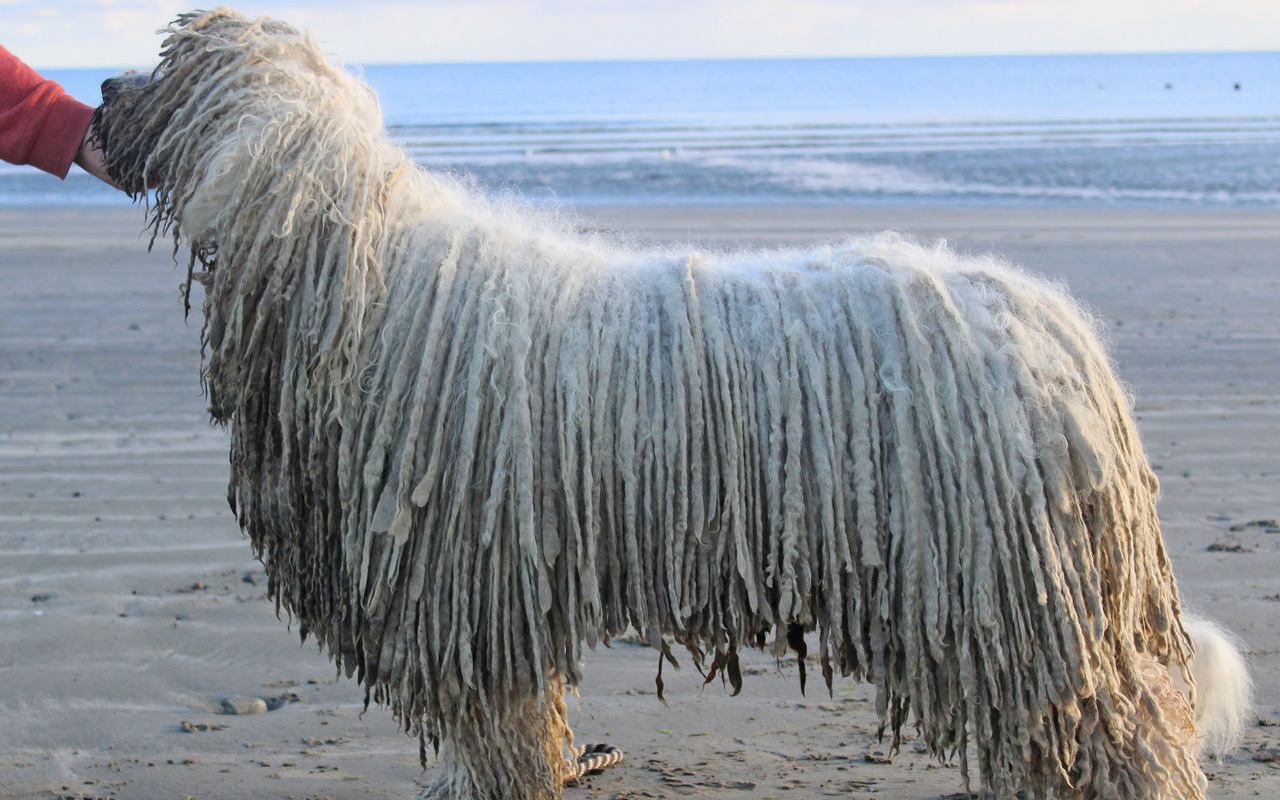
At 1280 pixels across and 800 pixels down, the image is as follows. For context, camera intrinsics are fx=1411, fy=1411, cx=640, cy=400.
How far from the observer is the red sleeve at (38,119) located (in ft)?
10.7

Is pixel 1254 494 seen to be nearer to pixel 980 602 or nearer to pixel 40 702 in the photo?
pixel 980 602

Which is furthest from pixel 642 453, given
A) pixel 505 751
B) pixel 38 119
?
pixel 38 119

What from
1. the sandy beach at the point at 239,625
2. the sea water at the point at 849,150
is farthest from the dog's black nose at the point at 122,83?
the sandy beach at the point at 239,625

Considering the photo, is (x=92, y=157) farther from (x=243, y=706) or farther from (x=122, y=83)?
(x=243, y=706)

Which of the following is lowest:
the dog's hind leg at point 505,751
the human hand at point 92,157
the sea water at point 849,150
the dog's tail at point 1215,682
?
the dog's hind leg at point 505,751

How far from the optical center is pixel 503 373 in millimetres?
3020

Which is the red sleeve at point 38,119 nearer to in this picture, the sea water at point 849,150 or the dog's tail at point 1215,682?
the sea water at point 849,150

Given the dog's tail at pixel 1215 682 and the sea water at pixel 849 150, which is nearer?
the dog's tail at pixel 1215 682

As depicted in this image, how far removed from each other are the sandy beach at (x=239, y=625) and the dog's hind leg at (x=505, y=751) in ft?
1.36

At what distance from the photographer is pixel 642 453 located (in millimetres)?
2953

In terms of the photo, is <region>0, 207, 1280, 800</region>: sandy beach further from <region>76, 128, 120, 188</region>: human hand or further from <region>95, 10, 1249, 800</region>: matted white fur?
<region>76, 128, 120, 188</region>: human hand

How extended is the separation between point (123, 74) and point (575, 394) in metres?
1.33

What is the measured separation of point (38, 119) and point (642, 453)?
163 centimetres

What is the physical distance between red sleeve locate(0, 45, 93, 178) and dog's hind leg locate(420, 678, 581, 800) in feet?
5.20
